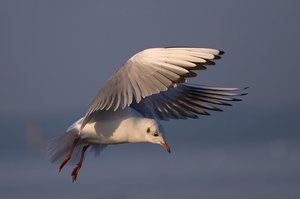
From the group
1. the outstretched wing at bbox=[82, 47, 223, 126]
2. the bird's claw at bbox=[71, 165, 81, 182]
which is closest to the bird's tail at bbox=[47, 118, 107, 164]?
the bird's claw at bbox=[71, 165, 81, 182]

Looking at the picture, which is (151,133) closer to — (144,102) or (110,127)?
(110,127)

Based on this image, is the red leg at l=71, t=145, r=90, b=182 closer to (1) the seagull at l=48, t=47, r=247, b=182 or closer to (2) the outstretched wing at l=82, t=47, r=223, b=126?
(1) the seagull at l=48, t=47, r=247, b=182

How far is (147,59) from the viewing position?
21.0 feet

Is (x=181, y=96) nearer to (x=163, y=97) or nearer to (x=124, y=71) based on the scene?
(x=163, y=97)

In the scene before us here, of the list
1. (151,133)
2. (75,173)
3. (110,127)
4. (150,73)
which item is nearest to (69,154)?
(75,173)

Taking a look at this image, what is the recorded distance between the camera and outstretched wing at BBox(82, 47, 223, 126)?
6.17 meters

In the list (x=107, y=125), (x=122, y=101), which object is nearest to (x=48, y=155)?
(x=107, y=125)

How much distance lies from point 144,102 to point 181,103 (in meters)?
0.31

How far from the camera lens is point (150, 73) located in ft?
20.6

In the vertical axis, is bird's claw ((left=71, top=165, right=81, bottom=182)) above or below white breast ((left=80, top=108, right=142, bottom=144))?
below

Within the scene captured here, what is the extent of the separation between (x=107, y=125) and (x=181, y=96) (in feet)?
2.87

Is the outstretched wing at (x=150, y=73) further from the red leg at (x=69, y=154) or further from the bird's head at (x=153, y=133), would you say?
the red leg at (x=69, y=154)

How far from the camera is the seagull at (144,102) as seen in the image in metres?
6.20

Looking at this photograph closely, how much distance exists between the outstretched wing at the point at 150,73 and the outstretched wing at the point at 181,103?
839 mm
